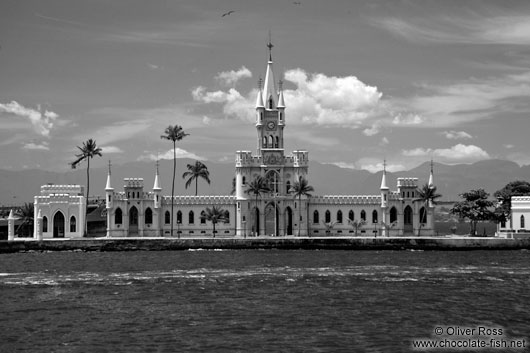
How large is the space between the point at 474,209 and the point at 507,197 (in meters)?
12.0

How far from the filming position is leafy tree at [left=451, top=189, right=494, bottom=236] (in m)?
101

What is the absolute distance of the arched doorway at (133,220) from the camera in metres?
99.0

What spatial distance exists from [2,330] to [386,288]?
2608 centimetres

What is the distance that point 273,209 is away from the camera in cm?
Result: 10050

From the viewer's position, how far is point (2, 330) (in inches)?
1560

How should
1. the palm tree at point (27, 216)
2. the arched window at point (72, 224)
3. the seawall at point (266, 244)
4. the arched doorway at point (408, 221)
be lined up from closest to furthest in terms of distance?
the seawall at point (266, 244) → the arched window at point (72, 224) → the arched doorway at point (408, 221) → the palm tree at point (27, 216)

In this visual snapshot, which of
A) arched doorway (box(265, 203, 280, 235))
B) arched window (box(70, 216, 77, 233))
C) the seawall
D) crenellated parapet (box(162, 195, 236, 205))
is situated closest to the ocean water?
the seawall

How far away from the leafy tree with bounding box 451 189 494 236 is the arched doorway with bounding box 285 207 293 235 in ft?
72.7

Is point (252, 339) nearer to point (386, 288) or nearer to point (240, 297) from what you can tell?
point (240, 297)

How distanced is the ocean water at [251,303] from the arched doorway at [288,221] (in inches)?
976

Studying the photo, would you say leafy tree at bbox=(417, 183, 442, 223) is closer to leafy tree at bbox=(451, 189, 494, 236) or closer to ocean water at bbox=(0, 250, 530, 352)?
leafy tree at bbox=(451, 189, 494, 236)

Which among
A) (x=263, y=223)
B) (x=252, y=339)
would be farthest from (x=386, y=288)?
(x=263, y=223)

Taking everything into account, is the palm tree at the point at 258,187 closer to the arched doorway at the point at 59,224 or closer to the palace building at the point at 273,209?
the palace building at the point at 273,209

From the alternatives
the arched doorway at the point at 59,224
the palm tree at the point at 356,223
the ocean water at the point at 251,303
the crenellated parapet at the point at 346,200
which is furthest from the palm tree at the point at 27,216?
the palm tree at the point at 356,223
